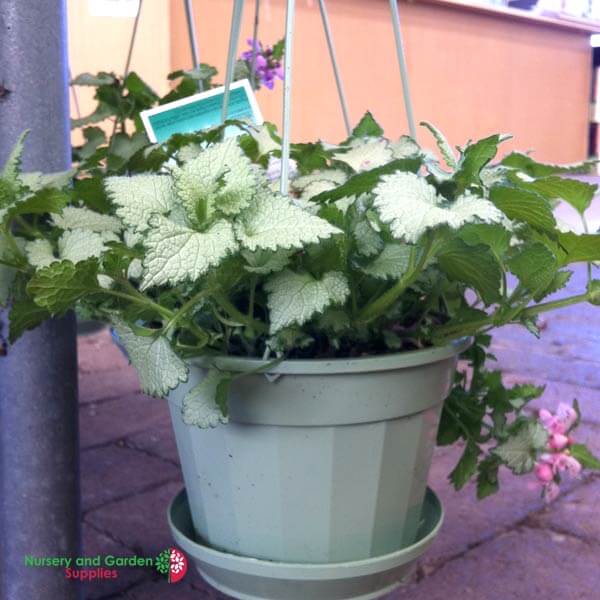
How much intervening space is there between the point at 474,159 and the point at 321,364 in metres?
0.16

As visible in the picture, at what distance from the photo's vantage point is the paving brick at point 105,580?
1.03 meters

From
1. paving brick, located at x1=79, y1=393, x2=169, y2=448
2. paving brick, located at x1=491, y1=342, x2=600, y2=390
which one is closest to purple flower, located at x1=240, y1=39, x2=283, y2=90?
paving brick, located at x1=79, y1=393, x2=169, y2=448

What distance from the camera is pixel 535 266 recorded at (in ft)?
1.82

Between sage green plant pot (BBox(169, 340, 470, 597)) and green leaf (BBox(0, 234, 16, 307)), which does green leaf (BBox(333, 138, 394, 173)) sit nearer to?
sage green plant pot (BBox(169, 340, 470, 597))

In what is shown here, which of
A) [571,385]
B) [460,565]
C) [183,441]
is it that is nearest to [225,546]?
[183,441]

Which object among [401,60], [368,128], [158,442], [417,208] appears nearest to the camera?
[417,208]

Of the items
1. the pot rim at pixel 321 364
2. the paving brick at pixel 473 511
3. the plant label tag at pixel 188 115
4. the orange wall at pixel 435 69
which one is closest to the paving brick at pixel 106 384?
the paving brick at pixel 473 511

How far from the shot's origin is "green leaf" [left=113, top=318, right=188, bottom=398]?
0.50 m

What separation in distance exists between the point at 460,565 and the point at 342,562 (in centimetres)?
59

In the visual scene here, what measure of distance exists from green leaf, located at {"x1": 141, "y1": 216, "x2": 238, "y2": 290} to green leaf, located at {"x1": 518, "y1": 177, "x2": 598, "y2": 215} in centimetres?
20

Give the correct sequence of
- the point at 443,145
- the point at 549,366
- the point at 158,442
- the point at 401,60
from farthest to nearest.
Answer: the point at 549,366
the point at 158,442
the point at 401,60
the point at 443,145

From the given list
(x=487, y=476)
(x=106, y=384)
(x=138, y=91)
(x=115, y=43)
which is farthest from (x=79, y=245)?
(x=115, y=43)

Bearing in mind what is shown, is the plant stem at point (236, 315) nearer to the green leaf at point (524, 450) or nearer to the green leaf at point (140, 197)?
the green leaf at point (140, 197)

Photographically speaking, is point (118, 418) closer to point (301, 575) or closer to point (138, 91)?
point (138, 91)
